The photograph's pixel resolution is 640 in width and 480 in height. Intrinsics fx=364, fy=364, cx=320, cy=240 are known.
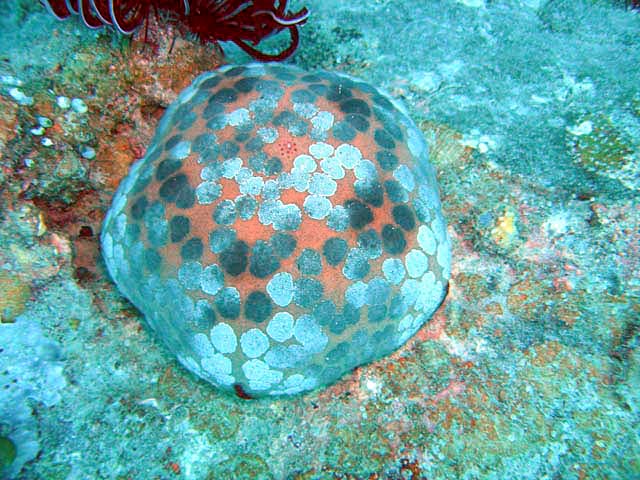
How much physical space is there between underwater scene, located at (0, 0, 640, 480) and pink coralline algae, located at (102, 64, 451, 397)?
0.02m

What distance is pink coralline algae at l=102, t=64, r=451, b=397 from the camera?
245 centimetres

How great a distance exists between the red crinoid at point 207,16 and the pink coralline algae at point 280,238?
803 mm

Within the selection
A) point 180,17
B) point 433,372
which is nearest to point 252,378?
point 433,372

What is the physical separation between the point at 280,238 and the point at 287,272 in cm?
23

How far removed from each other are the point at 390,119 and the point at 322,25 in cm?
193

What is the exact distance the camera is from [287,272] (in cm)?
242

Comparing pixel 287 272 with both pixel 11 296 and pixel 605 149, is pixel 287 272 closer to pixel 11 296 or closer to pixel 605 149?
pixel 11 296

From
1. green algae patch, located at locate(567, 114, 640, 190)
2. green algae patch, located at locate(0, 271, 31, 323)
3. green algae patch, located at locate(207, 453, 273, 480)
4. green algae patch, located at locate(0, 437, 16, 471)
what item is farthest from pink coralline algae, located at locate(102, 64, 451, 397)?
green algae patch, located at locate(567, 114, 640, 190)

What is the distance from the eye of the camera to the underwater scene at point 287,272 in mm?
2434

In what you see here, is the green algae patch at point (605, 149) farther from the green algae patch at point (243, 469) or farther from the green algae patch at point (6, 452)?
the green algae patch at point (6, 452)

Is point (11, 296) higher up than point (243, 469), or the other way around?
point (11, 296)

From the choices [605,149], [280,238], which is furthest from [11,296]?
[605,149]

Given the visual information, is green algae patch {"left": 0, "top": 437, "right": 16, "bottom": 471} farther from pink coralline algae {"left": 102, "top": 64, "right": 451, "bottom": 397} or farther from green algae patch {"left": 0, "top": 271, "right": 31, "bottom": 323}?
pink coralline algae {"left": 102, "top": 64, "right": 451, "bottom": 397}

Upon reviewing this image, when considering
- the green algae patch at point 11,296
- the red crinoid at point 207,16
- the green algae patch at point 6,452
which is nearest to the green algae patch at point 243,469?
the green algae patch at point 6,452
